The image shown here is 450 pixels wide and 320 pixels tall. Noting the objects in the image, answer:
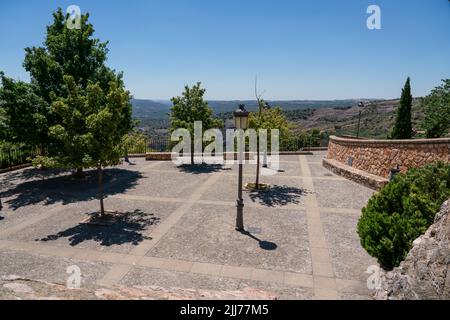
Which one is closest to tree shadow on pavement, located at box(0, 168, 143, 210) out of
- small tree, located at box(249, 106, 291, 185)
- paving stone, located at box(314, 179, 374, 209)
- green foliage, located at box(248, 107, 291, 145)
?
small tree, located at box(249, 106, 291, 185)

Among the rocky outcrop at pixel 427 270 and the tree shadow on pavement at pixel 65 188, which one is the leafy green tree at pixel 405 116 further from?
the rocky outcrop at pixel 427 270

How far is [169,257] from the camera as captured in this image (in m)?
7.99

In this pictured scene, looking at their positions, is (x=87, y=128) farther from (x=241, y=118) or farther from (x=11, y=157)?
(x=11, y=157)

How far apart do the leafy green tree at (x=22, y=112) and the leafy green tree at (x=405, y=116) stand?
21.7 m

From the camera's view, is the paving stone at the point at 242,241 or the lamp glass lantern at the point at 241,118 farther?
the lamp glass lantern at the point at 241,118

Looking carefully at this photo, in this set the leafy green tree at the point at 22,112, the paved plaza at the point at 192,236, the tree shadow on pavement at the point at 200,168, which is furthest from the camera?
the tree shadow on pavement at the point at 200,168

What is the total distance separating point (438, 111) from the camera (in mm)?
16219

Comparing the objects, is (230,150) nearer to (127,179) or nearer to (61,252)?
(127,179)

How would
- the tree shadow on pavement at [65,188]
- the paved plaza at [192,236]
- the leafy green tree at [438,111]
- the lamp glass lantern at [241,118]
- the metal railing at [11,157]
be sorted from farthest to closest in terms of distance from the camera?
the metal railing at [11,157], the leafy green tree at [438,111], the tree shadow on pavement at [65,188], the lamp glass lantern at [241,118], the paved plaza at [192,236]

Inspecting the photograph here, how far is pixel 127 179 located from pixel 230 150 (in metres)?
9.52

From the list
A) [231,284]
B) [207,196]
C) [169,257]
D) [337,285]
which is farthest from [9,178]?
[337,285]

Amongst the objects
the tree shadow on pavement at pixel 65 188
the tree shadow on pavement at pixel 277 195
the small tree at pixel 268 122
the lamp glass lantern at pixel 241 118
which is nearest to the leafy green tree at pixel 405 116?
the small tree at pixel 268 122

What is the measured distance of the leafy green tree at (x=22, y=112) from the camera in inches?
536

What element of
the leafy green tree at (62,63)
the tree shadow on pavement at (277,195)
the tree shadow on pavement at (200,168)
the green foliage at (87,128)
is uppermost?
the leafy green tree at (62,63)
